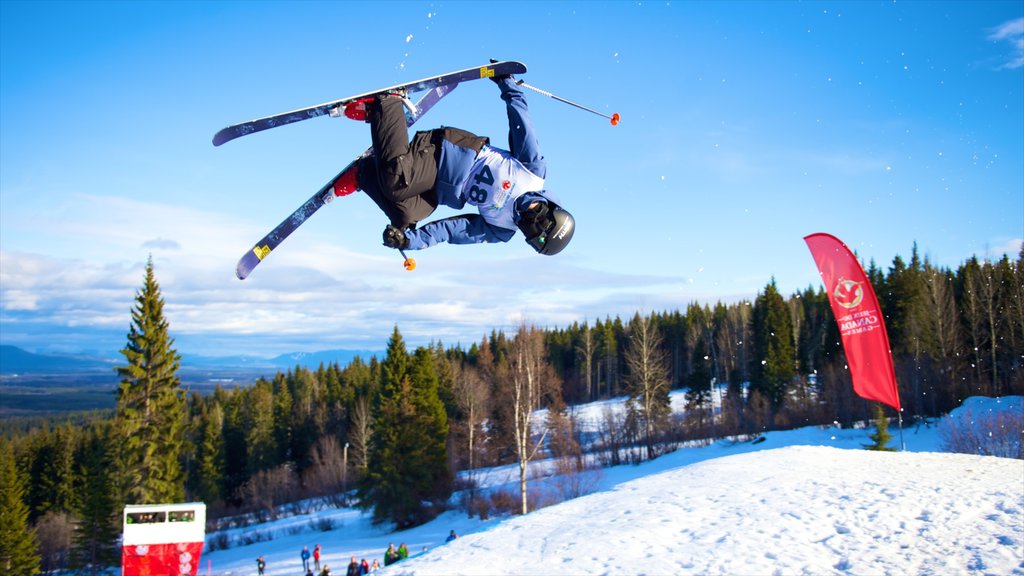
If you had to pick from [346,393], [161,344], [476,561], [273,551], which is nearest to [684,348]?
[346,393]

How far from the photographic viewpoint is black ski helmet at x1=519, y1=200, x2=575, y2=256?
4.55 metres

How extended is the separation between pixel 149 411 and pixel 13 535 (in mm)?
7892

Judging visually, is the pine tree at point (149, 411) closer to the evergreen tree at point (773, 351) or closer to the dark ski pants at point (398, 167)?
the dark ski pants at point (398, 167)

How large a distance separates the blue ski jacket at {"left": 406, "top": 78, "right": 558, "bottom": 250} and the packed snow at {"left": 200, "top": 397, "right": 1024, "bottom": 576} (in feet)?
29.2

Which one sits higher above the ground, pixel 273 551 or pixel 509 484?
pixel 509 484

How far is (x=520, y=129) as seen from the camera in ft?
14.5

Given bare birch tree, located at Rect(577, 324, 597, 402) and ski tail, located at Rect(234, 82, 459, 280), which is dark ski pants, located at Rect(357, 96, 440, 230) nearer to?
ski tail, located at Rect(234, 82, 459, 280)

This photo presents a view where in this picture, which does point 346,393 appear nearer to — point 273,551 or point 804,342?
point 273,551

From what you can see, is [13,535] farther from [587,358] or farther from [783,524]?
[587,358]

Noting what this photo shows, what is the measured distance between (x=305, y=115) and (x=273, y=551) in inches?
1331

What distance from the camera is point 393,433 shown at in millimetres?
33969

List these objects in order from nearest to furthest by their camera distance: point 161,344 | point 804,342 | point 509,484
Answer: point 161,344 < point 509,484 < point 804,342

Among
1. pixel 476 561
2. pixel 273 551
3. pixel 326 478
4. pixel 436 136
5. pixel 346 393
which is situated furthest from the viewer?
pixel 346 393

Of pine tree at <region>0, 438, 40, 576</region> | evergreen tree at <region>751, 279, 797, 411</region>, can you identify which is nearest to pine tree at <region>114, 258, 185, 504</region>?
pine tree at <region>0, 438, 40, 576</region>
